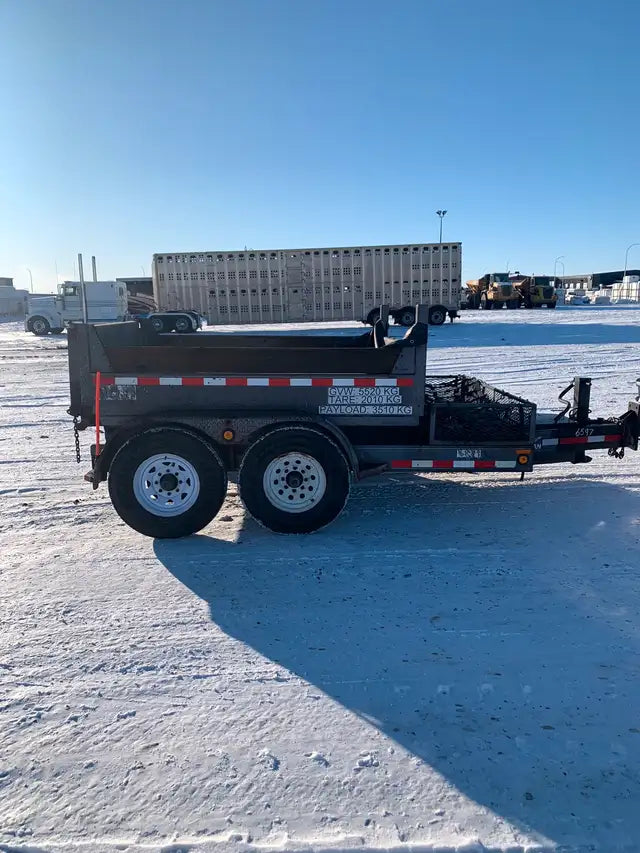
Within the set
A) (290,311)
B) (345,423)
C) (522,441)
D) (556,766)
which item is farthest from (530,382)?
(290,311)

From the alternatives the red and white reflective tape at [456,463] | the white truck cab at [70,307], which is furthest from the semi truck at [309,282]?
the red and white reflective tape at [456,463]

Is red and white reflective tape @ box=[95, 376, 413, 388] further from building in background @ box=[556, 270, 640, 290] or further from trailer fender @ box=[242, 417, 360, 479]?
building in background @ box=[556, 270, 640, 290]

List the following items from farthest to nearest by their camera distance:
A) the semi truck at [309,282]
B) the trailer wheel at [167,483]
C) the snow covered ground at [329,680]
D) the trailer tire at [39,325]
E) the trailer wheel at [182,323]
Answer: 1. the semi truck at [309,282]
2. the trailer tire at [39,325]
3. the trailer wheel at [182,323]
4. the trailer wheel at [167,483]
5. the snow covered ground at [329,680]

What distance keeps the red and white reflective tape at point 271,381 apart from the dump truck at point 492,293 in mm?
40814

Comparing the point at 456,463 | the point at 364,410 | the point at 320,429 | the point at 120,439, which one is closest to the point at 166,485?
the point at 120,439

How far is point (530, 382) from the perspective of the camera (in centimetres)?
1134

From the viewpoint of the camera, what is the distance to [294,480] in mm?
4531

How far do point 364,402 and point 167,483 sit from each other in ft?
5.40

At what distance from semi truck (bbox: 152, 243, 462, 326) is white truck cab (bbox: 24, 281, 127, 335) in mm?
2695

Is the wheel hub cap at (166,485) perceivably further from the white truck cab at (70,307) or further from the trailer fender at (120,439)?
the white truck cab at (70,307)

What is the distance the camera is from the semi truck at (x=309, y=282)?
28.0 meters

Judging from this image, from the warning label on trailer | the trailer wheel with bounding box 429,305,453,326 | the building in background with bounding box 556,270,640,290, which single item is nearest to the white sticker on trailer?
the warning label on trailer

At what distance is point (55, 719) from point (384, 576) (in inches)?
82.0

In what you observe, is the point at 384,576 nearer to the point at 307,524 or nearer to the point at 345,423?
the point at 307,524
